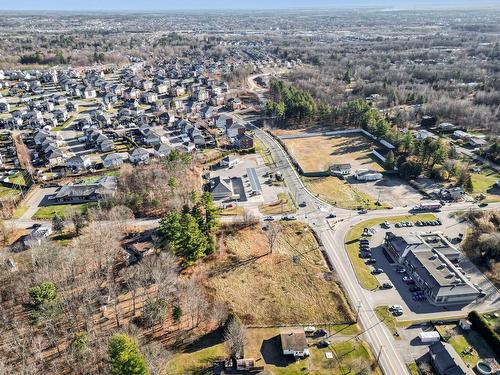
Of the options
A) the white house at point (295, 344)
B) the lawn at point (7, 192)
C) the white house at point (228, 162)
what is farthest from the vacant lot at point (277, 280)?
the lawn at point (7, 192)

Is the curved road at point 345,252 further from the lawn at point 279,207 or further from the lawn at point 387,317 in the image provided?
the lawn at point 279,207

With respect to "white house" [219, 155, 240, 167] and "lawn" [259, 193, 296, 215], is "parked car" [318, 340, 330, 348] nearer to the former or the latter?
"lawn" [259, 193, 296, 215]

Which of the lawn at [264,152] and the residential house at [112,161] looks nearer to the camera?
the residential house at [112,161]

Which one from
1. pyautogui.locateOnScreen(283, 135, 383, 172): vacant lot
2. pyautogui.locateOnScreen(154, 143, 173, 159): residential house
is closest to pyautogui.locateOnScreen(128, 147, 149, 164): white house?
pyautogui.locateOnScreen(154, 143, 173, 159): residential house

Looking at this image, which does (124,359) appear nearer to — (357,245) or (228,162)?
(357,245)

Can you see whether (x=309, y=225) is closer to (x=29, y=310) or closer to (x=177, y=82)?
(x=29, y=310)

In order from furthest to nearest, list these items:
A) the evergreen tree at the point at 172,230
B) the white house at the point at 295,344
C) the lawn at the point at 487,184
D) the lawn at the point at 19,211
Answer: the lawn at the point at 487,184 < the lawn at the point at 19,211 < the evergreen tree at the point at 172,230 < the white house at the point at 295,344

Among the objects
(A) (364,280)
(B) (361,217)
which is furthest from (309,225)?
(A) (364,280)

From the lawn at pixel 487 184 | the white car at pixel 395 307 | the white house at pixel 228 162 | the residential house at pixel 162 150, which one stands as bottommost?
the white car at pixel 395 307
